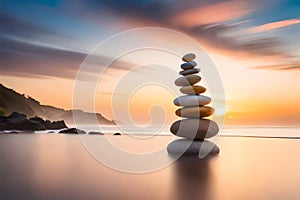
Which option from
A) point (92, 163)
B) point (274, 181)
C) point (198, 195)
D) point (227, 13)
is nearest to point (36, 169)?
point (92, 163)

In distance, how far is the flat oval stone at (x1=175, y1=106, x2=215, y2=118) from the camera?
2662 millimetres

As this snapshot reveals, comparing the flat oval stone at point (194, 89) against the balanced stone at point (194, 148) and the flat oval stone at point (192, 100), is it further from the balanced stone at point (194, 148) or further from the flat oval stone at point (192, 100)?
the balanced stone at point (194, 148)

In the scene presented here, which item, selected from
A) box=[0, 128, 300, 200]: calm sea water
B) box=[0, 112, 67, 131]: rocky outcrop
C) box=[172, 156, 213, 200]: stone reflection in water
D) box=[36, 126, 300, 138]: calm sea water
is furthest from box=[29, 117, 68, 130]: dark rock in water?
box=[172, 156, 213, 200]: stone reflection in water

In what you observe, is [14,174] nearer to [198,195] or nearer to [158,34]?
[198,195]

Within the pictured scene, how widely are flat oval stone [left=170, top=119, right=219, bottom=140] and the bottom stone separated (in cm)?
6

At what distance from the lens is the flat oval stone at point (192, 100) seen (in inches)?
106

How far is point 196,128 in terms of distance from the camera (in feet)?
8.61

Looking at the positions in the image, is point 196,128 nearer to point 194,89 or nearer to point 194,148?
point 194,148

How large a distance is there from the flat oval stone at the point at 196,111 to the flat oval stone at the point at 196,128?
0.05 metres

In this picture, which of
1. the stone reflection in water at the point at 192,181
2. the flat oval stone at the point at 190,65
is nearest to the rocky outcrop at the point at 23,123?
the flat oval stone at the point at 190,65

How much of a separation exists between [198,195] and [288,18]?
2270 mm

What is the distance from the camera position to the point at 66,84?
3.62 metres

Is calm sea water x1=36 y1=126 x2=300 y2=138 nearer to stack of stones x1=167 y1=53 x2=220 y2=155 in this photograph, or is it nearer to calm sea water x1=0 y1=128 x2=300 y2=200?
stack of stones x1=167 y1=53 x2=220 y2=155

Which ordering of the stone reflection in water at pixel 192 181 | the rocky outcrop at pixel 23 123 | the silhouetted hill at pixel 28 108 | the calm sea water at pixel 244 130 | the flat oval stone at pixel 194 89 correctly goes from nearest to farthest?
the stone reflection in water at pixel 192 181 → the flat oval stone at pixel 194 89 → the calm sea water at pixel 244 130 → the silhouetted hill at pixel 28 108 → the rocky outcrop at pixel 23 123
